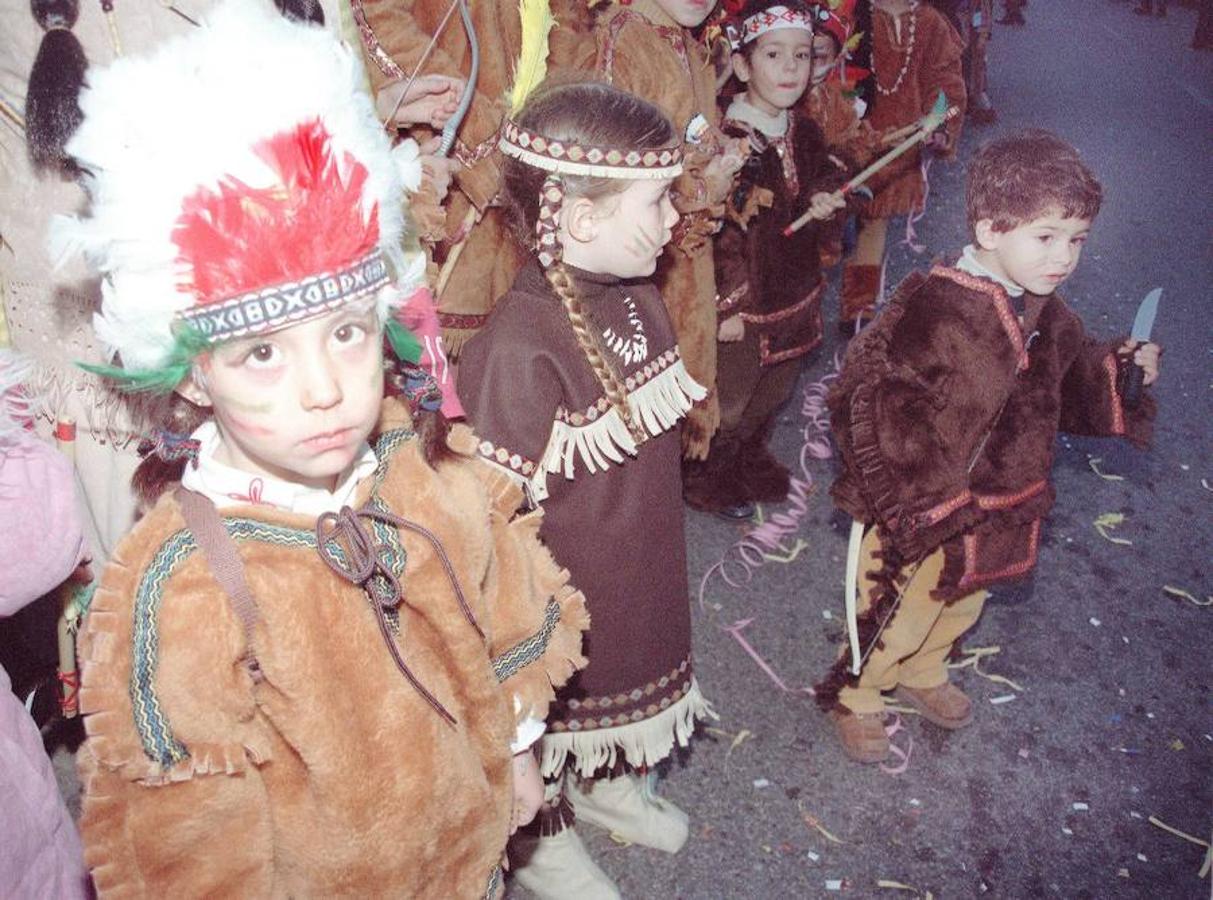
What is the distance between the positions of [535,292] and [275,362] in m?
0.87

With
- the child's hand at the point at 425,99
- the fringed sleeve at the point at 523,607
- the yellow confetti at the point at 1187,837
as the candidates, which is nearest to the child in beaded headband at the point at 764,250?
the child's hand at the point at 425,99

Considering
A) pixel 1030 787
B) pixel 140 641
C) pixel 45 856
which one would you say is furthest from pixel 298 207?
pixel 1030 787

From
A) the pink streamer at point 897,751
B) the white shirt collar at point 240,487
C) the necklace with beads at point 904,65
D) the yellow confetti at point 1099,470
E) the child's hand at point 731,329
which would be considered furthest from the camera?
the necklace with beads at point 904,65

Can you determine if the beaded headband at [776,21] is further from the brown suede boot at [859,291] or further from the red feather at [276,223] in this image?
the red feather at [276,223]

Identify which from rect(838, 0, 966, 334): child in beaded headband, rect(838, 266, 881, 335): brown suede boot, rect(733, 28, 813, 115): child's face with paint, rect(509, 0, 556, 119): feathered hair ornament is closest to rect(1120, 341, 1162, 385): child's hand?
rect(733, 28, 813, 115): child's face with paint

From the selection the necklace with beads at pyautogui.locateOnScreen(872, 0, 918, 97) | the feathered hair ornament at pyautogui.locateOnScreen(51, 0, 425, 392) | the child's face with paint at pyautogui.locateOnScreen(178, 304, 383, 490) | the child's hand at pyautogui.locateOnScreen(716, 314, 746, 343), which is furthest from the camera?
the necklace with beads at pyautogui.locateOnScreen(872, 0, 918, 97)

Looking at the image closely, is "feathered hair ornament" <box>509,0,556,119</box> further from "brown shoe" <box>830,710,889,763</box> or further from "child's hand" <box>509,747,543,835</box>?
"brown shoe" <box>830,710,889,763</box>

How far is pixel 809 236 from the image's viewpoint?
12.3 feet

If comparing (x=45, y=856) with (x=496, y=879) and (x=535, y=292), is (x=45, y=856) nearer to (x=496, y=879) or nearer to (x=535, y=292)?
(x=496, y=879)

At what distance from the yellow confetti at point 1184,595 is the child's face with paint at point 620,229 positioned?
8.62 ft

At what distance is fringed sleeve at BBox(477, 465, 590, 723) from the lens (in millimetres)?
1681

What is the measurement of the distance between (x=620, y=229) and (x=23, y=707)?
1388mm

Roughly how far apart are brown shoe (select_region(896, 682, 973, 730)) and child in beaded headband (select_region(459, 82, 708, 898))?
97cm

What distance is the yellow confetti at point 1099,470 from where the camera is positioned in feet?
13.9
